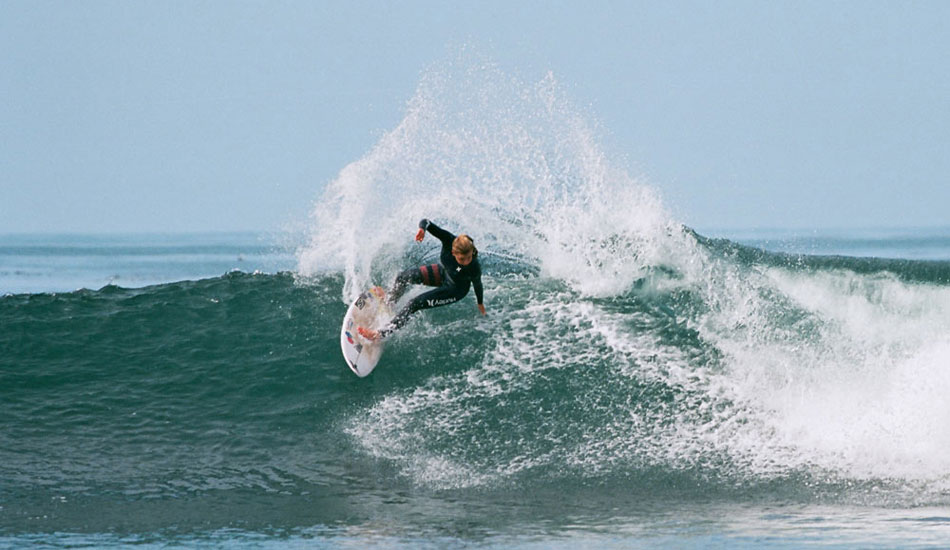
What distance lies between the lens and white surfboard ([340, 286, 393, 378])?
10.4 metres

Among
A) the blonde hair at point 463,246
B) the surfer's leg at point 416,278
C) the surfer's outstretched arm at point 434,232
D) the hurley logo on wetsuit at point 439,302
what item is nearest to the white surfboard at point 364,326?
the surfer's leg at point 416,278

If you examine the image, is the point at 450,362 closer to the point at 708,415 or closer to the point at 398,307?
the point at 398,307

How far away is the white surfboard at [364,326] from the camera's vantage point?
1042cm

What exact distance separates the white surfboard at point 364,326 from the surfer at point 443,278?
0.34 feet

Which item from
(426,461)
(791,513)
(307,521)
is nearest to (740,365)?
(791,513)

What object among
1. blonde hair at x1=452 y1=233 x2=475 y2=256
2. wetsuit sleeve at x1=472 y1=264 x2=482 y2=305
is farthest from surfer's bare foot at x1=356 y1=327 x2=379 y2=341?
blonde hair at x1=452 y1=233 x2=475 y2=256

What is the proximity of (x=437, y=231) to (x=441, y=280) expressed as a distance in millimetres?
674

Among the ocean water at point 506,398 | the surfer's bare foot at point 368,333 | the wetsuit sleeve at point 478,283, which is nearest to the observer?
the ocean water at point 506,398

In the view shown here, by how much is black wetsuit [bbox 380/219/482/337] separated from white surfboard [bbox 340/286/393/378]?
22cm

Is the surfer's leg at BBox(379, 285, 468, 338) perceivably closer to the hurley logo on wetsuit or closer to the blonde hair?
the hurley logo on wetsuit

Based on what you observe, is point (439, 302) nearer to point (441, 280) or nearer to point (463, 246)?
point (441, 280)

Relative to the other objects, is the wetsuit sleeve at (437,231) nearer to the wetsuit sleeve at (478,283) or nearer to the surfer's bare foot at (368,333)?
the wetsuit sleeve at (478,283)

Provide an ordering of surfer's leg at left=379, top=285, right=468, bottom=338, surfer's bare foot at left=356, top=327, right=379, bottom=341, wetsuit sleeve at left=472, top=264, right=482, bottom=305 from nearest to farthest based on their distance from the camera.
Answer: wetsuit sleeve at left=472, top=264, right=482, bottom=305 → surfer's leg at left=379, top=285, right=468, bottom=338 → surfer's bare foot at left=356, top=327, right=379, bottom=341

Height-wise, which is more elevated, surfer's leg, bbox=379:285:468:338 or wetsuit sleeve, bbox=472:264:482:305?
wetsuit sleeve, bbox=472:264:482:305
